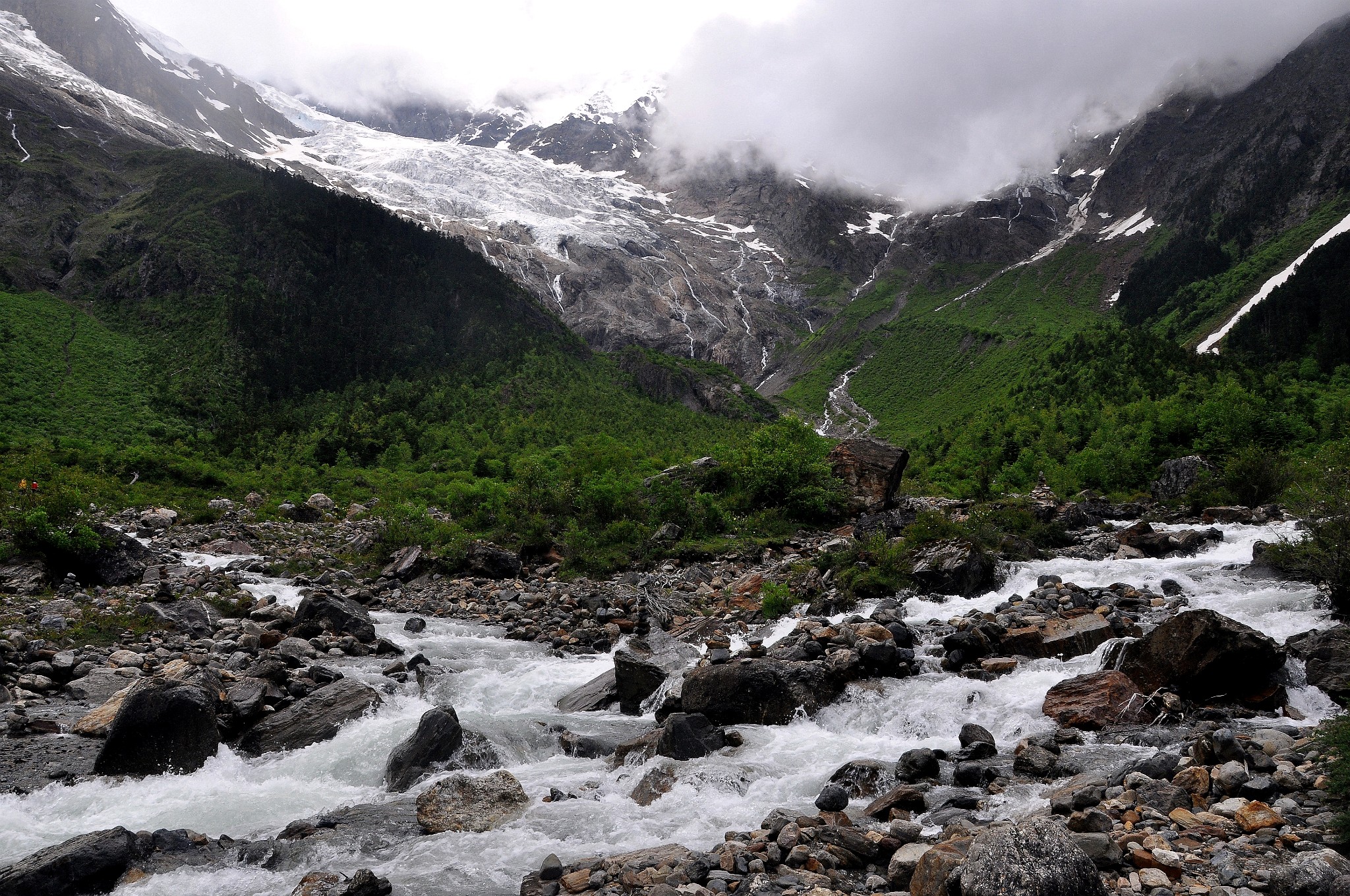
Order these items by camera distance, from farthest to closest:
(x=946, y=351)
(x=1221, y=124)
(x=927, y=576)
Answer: (x=1221, y=124) → (x=946, y=351) → (x=927, y=576)

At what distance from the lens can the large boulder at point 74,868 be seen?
280 inches

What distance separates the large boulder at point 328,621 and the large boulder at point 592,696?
6.10 meters

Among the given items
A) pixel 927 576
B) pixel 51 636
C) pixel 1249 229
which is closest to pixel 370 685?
pixel 51 636

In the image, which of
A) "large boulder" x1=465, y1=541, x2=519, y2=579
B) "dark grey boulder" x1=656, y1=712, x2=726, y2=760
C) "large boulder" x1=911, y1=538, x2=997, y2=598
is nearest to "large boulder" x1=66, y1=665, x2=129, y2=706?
"dark grey boulder" x1=656, y1=712, x2=726, y2=760

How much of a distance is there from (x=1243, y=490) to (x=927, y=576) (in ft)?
63.7

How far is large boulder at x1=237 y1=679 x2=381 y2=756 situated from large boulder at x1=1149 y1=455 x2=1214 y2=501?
113 feet

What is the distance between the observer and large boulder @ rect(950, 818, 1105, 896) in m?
5.39

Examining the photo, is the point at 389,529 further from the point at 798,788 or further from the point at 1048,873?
the point at 1048,873

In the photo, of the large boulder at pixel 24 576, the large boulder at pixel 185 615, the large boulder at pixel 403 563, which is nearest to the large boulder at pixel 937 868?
the large boulder at pixel 185 615

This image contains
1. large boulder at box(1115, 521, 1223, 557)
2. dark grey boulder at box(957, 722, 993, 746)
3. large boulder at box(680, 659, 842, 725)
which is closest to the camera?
dark grey boulder at box(957, 722, 993, 746)

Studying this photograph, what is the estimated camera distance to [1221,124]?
187m

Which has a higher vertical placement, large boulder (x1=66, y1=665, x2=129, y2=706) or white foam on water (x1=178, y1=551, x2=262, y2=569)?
white foam on water (x1=178, y1=551, x2=262, y2=569)

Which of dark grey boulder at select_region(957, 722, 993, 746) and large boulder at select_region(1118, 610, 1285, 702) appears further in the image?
large boulder at select_region(1118, 610, 1285, 702)

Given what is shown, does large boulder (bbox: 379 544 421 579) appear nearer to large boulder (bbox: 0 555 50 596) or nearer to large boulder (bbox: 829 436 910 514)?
large boulder (bbox: 0 555 50 596)
